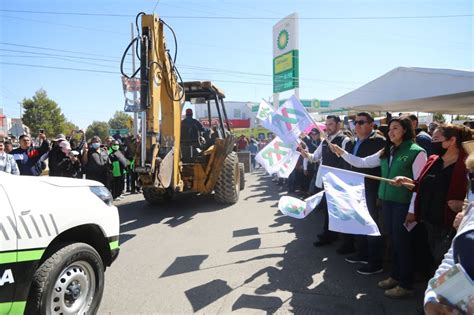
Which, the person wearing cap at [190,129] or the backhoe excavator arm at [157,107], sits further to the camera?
the person wearing cap at [190,129]

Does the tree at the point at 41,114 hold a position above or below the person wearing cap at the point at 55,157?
above

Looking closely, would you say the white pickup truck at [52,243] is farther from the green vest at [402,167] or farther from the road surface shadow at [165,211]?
the green vest at [402,167]

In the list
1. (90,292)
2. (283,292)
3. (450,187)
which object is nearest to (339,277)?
(283,292)

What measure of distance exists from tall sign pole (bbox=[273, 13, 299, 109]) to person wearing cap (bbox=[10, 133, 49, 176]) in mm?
10915

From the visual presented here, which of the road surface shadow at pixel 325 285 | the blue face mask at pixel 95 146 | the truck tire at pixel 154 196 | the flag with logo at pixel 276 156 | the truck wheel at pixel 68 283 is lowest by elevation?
the road surface shadow at pixel 325 285

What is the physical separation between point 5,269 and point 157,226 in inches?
159

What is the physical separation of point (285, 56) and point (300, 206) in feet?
43.0

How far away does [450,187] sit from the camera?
2908 millimetres

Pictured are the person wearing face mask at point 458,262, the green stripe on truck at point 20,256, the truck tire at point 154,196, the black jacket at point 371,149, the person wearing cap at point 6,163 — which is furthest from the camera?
the truck tire at point 154,196

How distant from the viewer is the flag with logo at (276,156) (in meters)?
5.54

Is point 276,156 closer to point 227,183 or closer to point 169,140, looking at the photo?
point 169,140

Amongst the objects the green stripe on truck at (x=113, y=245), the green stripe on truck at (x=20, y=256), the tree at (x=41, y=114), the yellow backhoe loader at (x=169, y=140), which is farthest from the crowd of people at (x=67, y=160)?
the tree at (x=41, y=114)

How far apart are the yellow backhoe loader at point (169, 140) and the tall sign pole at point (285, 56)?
320 inches

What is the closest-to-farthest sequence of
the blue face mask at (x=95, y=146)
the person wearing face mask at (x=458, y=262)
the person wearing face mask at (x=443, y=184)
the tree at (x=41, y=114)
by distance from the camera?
the person wearing face mask at (x=458, y=262), the person wearing face mask at (x=443, y=184), the blue face mask at (x=95, y=146), the tree at (x=41, y=114)
